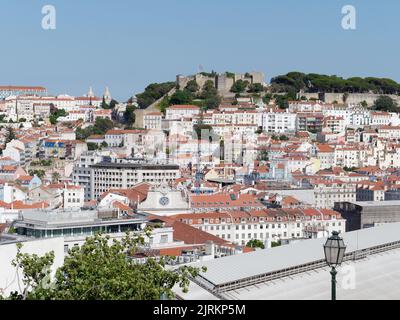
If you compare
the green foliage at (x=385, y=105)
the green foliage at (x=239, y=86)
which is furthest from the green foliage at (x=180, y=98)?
the green foliage at (x=385, y=105)

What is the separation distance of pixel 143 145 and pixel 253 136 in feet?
24.7

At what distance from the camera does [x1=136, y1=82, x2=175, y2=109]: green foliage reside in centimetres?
7238

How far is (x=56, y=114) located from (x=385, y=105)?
25.3 meters

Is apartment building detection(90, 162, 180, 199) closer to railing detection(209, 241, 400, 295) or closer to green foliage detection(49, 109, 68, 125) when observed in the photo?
railing detection(209, 241, 400, 295)

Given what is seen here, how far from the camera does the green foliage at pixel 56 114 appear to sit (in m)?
74.9

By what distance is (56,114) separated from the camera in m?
76.8

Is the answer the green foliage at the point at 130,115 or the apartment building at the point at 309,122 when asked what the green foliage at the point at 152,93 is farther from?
the apartment building at the point at 309,122

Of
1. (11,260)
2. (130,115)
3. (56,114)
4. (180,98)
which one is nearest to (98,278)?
(11,260)

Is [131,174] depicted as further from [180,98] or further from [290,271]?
[290,271]

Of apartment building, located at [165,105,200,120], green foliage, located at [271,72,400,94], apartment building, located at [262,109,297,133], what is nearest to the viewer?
apartment building, located at [165,105,200,120]

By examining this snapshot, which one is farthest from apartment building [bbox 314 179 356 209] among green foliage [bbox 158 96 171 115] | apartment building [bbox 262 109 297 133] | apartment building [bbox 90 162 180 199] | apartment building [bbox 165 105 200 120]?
green foliage [bbox 158 96 171 115]

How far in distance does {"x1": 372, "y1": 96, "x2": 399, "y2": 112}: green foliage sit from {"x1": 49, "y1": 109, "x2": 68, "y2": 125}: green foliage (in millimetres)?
24018

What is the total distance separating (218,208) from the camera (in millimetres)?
33375
